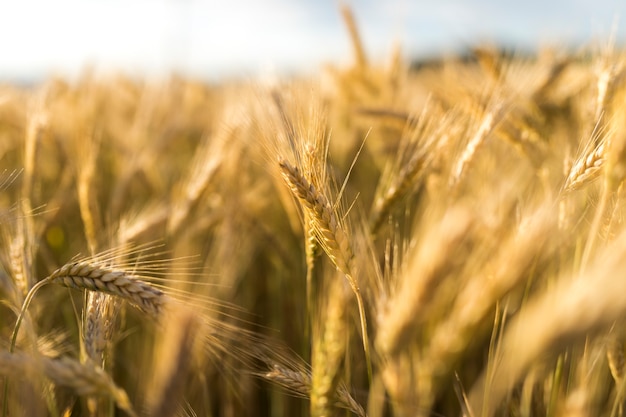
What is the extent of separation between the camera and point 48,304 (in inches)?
71.6

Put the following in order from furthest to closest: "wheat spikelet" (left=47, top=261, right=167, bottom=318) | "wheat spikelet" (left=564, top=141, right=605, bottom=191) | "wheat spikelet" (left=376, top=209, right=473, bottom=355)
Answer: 1. "wheat spikelet" (left=564, top=141, right=605, bottom=191)
2. "wheat spikelet" (left=47, top=261, right=167, bottom=318)
3. "wheat spikelet" (left=376, top=209, right=473, bottom=355)

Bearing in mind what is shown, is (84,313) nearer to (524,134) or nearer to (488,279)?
(488,279)

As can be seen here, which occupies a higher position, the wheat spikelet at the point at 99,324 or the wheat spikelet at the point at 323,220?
the wheat spikelet at the point at 323,220

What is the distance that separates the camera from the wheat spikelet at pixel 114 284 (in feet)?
3.05

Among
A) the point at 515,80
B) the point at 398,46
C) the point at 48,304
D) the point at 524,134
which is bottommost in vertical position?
the point at 48,304

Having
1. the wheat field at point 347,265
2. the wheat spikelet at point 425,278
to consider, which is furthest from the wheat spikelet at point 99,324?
the wheat spikelet at point 425,278

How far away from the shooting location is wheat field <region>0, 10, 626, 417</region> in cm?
74

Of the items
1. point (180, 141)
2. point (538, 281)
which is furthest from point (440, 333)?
point (180, 141)

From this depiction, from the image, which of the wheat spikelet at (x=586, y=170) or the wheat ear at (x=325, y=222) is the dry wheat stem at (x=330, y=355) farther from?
the wheat spikelet at (x=586, y=170)

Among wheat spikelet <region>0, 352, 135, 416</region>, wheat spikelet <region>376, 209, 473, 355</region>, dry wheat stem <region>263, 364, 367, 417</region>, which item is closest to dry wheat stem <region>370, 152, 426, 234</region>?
dry wheat stem <region>263, 364, 367, 417</region>

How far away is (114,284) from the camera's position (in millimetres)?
966

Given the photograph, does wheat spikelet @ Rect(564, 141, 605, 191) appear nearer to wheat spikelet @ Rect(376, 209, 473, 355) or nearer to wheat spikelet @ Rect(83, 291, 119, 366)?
wheat spikelet @ Rect(376, 209, 473, 355)

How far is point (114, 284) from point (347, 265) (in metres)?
0.46

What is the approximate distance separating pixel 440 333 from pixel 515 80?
1.77 m
